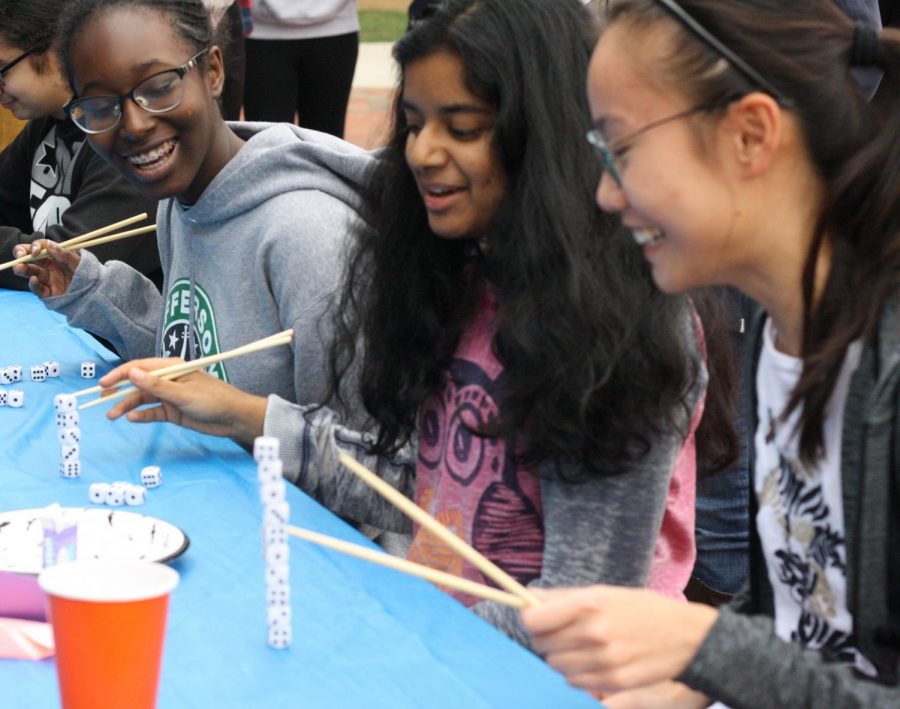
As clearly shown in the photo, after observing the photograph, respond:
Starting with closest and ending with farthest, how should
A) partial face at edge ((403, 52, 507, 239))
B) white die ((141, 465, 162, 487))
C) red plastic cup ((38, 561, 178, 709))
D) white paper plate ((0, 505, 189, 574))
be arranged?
red plastic cup ((38, 561, 178, 709)) → white paper plate ((0, 505, 189, 574)) → partial face at edge ((403, 52, 507, 239)) → white die ((141, 465, 162, 487))

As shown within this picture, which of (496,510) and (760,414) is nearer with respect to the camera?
(760,414)

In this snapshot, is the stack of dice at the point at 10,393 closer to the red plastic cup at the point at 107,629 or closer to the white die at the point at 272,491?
the white die at the point at 272,491

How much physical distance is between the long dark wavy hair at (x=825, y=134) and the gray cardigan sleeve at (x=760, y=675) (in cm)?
21

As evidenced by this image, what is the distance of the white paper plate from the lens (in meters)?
1.41

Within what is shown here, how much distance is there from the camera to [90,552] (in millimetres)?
1428

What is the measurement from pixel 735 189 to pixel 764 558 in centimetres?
41

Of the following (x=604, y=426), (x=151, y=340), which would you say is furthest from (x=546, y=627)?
(x=151, y=340)

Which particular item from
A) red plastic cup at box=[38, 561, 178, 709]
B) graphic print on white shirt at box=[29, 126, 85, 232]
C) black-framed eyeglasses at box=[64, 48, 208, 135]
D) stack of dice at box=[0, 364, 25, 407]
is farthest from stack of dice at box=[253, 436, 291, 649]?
graphic print on white shirt at box=[29, 126, 85, 232]

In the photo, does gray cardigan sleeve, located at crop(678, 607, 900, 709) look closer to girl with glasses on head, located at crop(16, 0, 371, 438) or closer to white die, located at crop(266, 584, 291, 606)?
white die, located at crop(266, 584, 291, 606)

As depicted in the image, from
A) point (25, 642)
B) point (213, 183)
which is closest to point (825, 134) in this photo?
point (25, 642)

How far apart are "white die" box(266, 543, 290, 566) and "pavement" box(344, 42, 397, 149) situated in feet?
18.2

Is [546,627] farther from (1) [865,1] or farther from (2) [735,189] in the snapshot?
(1) [865,1]

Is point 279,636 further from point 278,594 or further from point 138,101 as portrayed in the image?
point 138,101

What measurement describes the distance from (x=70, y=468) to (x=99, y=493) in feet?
0.42
